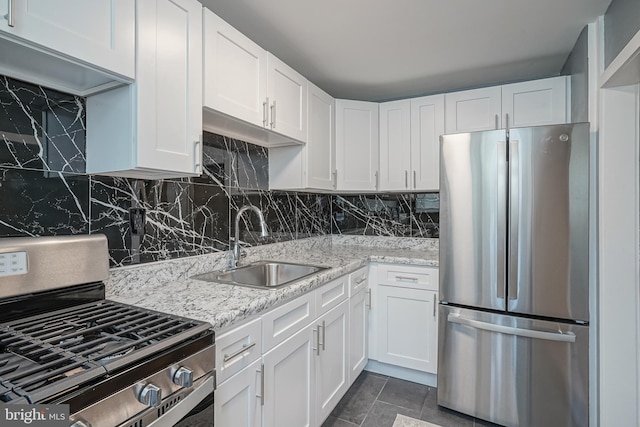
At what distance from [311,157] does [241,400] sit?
1.63 metres

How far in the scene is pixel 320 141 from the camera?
2.51 metres

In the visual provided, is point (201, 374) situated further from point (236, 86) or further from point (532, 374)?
point (532, 374)

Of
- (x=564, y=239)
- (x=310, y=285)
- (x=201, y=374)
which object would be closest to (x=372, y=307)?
(x=310, y=285)

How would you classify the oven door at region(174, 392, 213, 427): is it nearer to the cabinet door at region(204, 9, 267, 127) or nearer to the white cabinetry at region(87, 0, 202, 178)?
the white cabinetry at region(87, 0, 202, 178)

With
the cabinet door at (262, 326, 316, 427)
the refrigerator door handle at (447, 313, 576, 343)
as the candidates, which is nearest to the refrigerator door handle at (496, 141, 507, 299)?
the refrigerator door handle at (447, 313, 576, 343)

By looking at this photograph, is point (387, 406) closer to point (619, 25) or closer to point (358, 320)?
point (358, 320)

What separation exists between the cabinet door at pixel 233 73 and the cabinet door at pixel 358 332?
1.36m

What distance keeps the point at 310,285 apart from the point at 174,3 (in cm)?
136

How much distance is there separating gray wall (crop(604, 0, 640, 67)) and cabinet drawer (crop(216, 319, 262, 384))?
204 centimetres

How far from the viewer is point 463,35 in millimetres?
1947

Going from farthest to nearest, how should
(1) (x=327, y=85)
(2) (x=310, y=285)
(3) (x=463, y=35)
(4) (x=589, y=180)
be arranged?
(1) (x=327, y=85) → (3) (x=463, y=35) → (4) (x=589, y=180) → (2) (x=310, y=285)

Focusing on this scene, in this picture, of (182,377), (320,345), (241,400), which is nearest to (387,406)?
(320,345)

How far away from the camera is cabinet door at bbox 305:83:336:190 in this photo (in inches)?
92.4

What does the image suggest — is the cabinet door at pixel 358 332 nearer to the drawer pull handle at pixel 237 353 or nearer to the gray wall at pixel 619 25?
the drawer pull handle at pixel 237 353
